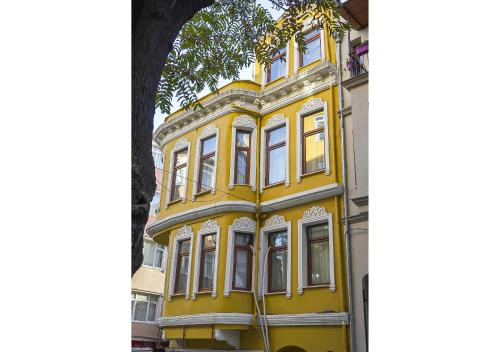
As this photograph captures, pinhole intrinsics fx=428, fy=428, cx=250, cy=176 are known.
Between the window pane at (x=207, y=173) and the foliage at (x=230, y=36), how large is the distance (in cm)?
298

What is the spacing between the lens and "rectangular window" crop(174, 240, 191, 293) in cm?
Result: 466

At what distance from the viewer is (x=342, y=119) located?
4.03m

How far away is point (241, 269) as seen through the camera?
4.29m

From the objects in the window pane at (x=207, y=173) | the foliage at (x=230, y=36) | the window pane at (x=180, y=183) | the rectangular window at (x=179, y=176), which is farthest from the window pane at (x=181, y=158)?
the foliage at (x=230, y=36)

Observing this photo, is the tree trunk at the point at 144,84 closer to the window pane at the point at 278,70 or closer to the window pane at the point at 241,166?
the window pane at the point at 241,166

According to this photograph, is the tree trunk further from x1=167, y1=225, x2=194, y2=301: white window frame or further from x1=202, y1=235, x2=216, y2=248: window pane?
x1=167, y1=225, x2=194, y2=301: white window frame

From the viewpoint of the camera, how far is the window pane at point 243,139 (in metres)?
4.82

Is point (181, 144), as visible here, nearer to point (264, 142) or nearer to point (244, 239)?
point (264, 142)
